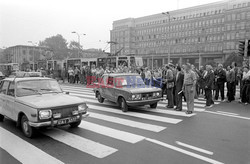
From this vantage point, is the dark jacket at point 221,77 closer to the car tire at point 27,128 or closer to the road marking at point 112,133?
the road marking at point 112,133

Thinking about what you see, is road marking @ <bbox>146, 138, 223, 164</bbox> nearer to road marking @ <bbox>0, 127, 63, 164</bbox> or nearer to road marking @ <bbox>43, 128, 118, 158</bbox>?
road marking @ <bbox>43, 128, 118, 158</bbox>

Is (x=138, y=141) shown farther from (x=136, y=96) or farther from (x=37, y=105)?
(x=136, y=96)

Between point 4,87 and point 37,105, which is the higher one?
point 4,87

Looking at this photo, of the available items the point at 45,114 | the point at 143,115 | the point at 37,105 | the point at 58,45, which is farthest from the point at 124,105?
the point at 58,45

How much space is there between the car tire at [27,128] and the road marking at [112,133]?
1.53 meters

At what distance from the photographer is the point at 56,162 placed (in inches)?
163

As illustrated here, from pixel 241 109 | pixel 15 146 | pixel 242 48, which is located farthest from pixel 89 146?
pixel 242 48

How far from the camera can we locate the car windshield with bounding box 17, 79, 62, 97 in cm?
604

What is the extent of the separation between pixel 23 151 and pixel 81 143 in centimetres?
127

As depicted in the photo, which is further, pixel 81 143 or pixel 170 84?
pixel 170 84

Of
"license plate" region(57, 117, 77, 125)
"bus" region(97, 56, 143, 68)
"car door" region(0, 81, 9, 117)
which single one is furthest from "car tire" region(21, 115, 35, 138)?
"bus" region(97, 56, 143, 68)

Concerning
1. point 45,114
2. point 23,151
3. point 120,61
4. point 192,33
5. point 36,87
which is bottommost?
point 23,151

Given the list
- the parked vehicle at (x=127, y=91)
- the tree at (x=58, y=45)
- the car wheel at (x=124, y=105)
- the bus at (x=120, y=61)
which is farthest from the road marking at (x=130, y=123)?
the tree at (x=58, y=45)

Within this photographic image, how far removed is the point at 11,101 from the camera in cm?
599
